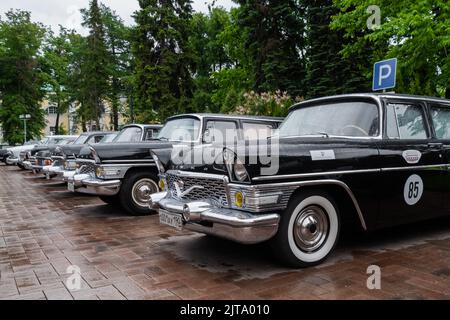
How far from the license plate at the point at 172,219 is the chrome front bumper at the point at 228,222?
0.04 metres

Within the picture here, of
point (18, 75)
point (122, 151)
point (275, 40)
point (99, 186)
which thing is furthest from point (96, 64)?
point (99, 186)

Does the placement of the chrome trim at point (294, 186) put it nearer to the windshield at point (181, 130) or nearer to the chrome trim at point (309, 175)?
the chrome trim at point (309, 175)

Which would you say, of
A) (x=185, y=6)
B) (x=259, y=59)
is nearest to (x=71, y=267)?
(x=259, y=59)

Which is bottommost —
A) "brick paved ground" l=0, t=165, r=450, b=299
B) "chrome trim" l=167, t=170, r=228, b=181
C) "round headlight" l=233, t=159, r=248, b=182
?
"brick paved ground" l=0, t=165, r=450, b=299

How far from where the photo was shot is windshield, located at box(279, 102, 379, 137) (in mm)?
4398

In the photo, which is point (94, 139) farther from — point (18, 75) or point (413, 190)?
point (18, 75)

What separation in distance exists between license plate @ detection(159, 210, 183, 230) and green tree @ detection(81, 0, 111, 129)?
1371 inches

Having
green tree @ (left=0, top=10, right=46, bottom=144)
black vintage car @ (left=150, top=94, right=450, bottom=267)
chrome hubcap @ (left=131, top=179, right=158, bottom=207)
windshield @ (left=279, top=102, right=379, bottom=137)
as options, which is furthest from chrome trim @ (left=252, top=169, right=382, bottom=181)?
green tree @ (left=0, top=10, right=46, bottom=144)

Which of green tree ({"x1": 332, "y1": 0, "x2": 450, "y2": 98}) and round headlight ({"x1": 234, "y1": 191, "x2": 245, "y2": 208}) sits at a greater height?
green tree ({"x1": 332, "y1": 0, "x2": 450, "y2": 98})

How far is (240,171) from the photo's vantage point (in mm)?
3602

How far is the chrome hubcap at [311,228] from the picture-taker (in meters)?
3.80

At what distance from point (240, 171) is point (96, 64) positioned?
36159 mm

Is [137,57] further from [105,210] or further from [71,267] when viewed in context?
[71,267]

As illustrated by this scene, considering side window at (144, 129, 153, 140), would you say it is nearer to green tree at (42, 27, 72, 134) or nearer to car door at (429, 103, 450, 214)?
car door at (429, 103, 450, 214)
